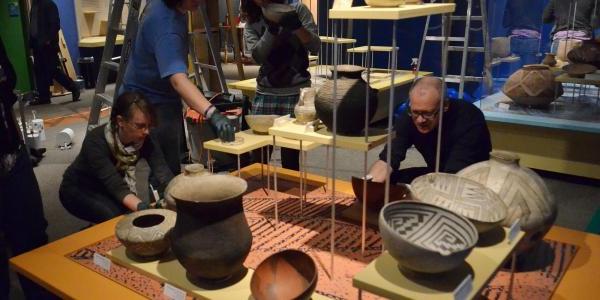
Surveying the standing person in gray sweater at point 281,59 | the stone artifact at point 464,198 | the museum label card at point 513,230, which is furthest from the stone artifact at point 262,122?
the museum label card at point 513,230

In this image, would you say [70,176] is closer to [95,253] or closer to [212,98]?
[95,253]

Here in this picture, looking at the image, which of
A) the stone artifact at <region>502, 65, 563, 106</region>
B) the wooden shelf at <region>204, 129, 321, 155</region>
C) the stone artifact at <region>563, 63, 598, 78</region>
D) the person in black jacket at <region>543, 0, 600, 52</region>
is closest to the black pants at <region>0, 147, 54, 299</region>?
the wooden shelf at <region>204, 129, 321, 155</region>

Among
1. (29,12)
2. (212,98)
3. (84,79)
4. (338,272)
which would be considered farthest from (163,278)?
(84,79)

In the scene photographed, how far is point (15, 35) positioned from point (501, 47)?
17.2 feet

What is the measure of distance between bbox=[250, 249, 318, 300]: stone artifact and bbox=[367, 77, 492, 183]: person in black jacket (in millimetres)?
785

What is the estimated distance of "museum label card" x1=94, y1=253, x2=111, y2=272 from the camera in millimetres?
1760

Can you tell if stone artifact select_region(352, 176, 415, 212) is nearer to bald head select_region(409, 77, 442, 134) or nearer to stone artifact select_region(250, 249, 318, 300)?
bald head select_region(409, 77, 442, 134)

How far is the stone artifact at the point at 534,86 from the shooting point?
12.3 ft

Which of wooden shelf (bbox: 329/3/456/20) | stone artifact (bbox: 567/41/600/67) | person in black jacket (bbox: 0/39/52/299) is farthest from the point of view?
stone artifact (bbox: 567/41/600/67)

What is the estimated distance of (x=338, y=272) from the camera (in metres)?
1.80

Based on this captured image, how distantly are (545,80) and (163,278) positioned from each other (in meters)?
3.18

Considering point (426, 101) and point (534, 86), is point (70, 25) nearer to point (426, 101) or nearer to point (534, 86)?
point (534, 86)

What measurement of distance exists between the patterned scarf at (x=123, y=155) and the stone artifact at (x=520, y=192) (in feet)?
4.47

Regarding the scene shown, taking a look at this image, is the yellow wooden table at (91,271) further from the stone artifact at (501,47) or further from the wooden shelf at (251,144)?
the stone artifact at (501,47)
